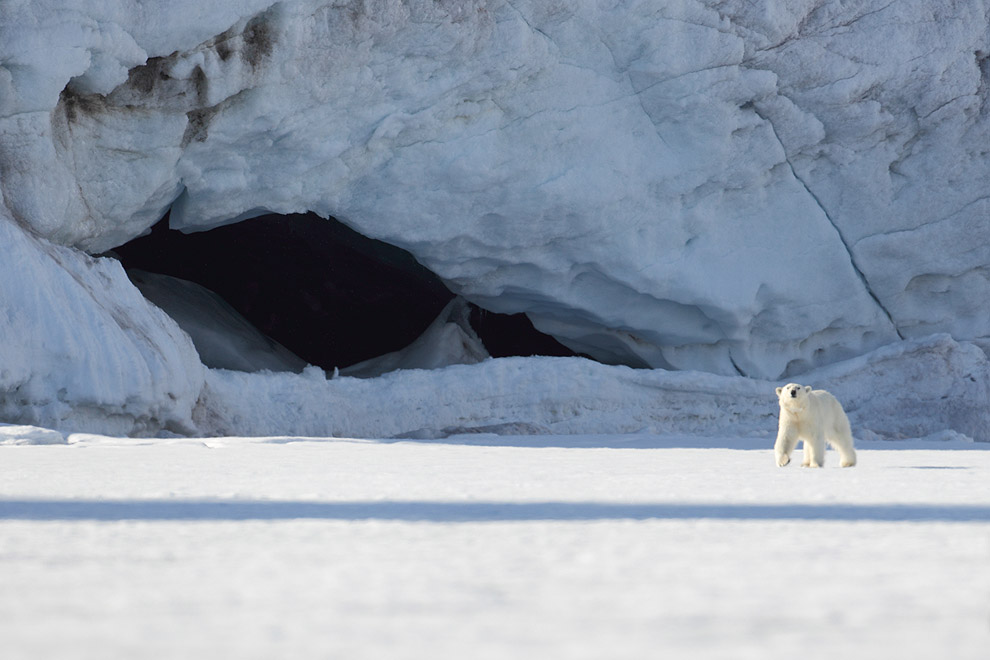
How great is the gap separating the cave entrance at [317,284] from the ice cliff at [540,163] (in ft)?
4.83

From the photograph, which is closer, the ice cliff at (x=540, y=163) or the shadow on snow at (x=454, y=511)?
the shadow on snow at (x=454, y=511)

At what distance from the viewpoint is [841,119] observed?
801 centimetres

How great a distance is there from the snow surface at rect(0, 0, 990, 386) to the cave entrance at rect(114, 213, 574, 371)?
1.50 m

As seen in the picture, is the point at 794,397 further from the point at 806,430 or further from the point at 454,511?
the point at 454,511

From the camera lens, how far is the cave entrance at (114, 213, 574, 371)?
9727mm

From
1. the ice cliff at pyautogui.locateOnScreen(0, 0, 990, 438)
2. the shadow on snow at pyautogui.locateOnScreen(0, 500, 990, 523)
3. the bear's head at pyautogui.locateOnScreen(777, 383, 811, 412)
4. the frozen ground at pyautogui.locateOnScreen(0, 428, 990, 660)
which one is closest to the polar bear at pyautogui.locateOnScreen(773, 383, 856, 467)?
the bear's head at pyautogui.locateOnScreen(777, 383, 811, 412)

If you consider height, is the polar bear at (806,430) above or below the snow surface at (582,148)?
below

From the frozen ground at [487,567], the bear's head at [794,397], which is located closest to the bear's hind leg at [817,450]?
the bear's head at [794,397]

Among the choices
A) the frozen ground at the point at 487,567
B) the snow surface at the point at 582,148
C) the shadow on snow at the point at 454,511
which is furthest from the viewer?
the snow surface at the point at 582,148

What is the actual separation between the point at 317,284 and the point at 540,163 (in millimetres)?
3421

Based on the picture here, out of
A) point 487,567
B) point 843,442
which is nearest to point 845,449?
point 843,442

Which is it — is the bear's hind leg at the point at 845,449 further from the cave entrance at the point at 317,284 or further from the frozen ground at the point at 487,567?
the cave entrance at the point at 317,284

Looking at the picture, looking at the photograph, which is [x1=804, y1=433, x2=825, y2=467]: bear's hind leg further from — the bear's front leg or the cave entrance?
the cave entrance

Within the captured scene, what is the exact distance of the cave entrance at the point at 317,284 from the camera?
973 centimetres
